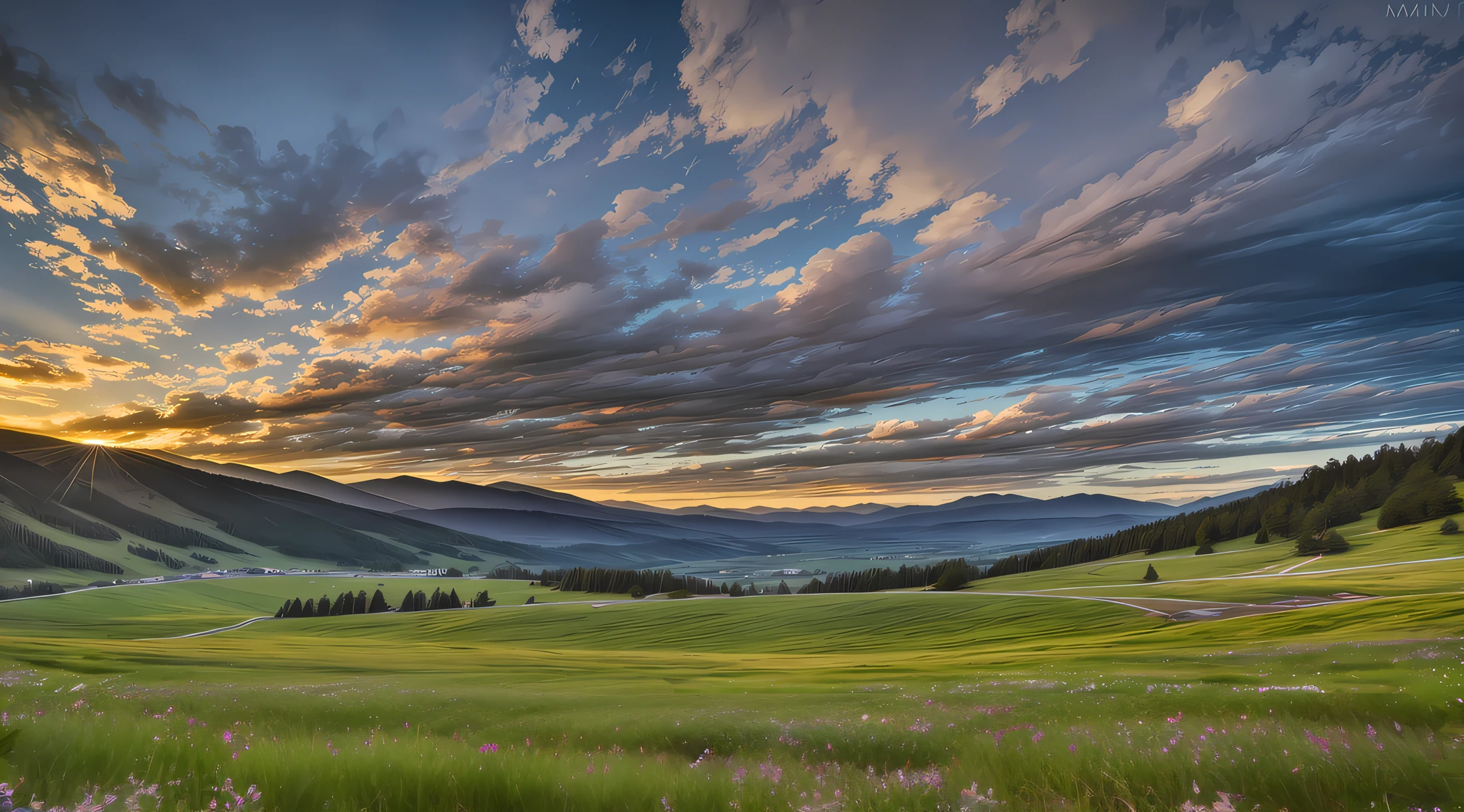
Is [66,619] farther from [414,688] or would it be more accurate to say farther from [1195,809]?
[1195,809]

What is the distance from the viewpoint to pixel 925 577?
6535 inches

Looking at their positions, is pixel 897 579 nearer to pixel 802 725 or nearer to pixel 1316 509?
pixel 1316 509

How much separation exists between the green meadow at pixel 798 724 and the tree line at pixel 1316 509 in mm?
64460

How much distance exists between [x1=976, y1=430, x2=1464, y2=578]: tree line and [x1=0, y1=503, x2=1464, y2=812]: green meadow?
6446 cm

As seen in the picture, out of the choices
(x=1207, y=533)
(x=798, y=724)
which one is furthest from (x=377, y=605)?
(x=1207, y=533)

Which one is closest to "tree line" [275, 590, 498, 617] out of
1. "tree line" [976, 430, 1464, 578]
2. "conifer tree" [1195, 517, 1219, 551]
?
"tree line" [976, 430, 1464, 578]

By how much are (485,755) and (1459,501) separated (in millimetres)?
171075

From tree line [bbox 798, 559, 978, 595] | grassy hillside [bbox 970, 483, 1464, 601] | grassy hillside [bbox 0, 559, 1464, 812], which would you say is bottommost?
tree line [bbox 798, 559, 978, 595]

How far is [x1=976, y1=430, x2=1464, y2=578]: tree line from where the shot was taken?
110794 mm

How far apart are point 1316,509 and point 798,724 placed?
164443mm

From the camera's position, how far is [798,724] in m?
17.7

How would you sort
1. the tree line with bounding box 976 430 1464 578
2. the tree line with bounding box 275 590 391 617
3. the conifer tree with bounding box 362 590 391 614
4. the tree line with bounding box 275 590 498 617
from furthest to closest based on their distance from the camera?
the conifer tree with bounding box 362 590 391 614, the tree line with bounding box 275 590 498 617, the tree line with bounding box 275 590 391 617, the tree line with bounding box 976 430 1464 578

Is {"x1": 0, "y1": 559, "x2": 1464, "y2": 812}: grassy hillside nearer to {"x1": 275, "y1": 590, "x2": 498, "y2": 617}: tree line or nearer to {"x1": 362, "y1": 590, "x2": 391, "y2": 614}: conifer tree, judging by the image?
{"x1": 275, "y1": 590, "x2": 498, "y2": 617}: tree line

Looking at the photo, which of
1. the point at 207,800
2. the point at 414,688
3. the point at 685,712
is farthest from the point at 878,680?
the point at 207,800
